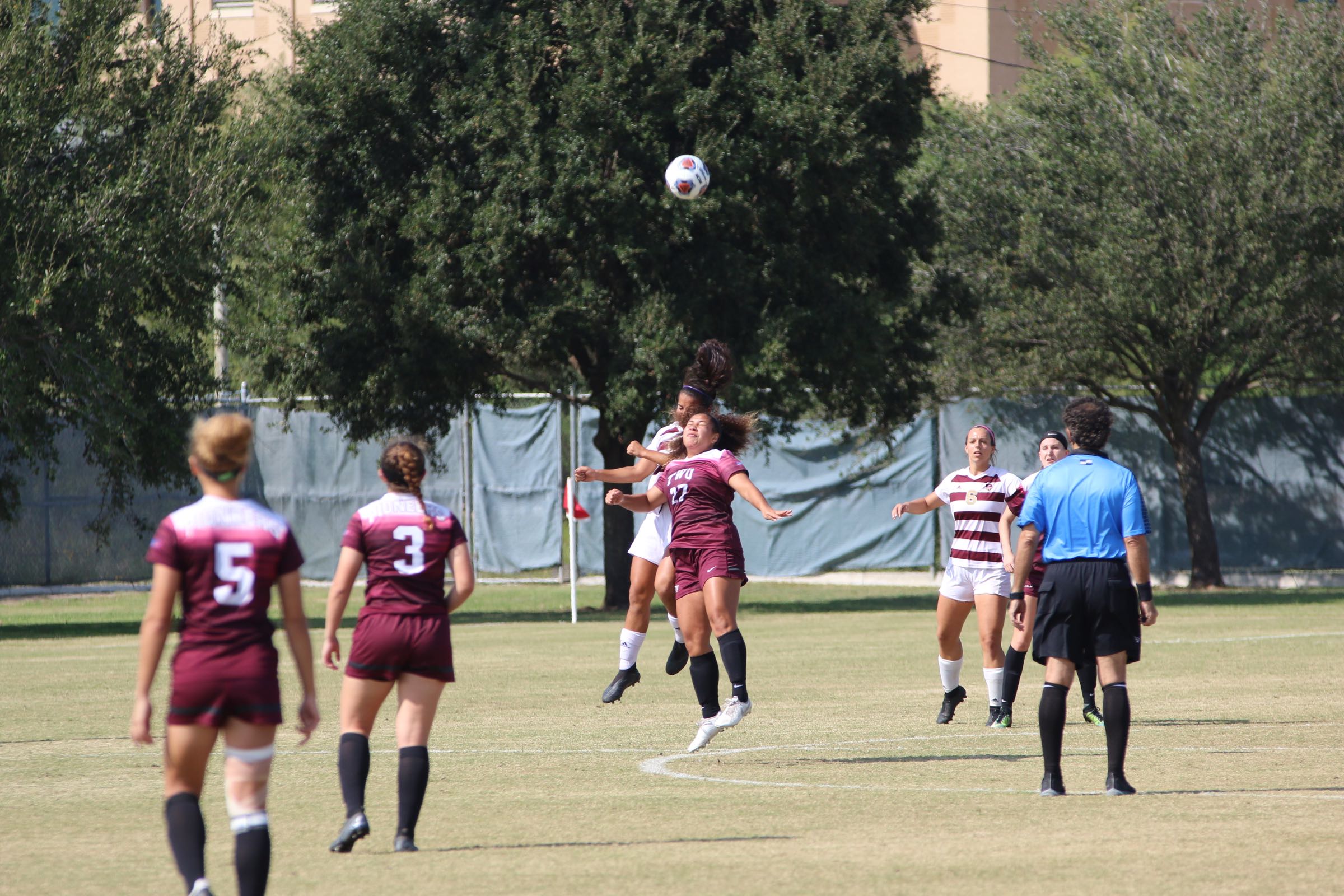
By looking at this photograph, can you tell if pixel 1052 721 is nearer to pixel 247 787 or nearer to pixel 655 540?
pixel 247 787

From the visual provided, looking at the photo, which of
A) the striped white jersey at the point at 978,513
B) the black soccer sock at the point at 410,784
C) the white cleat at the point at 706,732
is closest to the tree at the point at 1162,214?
the striped white jersey at the point at 978,513

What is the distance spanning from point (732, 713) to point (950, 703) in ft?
7.97

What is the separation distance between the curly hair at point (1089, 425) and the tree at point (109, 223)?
15234mm

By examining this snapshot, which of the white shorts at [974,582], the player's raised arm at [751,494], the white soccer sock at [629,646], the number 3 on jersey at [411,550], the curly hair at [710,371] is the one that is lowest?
the white soccer sock at [629,646]

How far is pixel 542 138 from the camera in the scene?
965 inches

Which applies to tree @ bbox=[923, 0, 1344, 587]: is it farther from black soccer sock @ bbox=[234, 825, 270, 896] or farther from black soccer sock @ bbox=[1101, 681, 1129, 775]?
black soccer sock @ bbox=[234, 825, 270, 896]

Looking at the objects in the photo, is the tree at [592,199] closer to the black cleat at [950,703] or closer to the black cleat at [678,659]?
the black cleat at [678,659]

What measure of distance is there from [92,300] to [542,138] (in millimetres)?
6532

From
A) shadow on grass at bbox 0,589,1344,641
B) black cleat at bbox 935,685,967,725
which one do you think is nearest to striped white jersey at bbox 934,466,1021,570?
black cleat at bbox 935,685,967,725

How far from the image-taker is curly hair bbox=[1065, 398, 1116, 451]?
8.78m

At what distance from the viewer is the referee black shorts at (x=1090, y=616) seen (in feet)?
27.9

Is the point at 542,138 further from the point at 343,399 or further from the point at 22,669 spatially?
the point at 22,669

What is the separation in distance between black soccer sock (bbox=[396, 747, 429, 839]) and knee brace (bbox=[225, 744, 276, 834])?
1.29 meters

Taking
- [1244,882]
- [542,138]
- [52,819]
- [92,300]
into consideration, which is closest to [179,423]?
[92,300]
